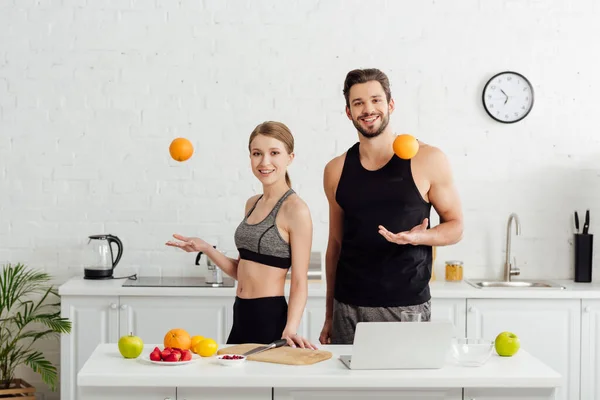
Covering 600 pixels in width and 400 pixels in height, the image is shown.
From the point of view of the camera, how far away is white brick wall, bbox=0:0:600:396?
4.86 metres

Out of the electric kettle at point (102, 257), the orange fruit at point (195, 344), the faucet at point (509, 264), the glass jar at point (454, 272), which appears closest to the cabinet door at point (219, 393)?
the orange fruit at point (195, 344)

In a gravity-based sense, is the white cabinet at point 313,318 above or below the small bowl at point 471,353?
below

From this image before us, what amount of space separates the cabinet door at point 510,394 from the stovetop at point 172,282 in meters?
2.16

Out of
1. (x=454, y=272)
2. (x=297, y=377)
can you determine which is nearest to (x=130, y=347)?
(x=297, y=377)

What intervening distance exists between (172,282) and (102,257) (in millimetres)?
446

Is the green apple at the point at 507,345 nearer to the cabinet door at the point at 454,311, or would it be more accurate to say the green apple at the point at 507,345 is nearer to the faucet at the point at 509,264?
the cabinet door at the point at 454,311

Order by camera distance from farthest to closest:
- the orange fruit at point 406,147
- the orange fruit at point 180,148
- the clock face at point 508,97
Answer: the clock face at point 508,97 < the orange fruit at point 180,148 < the orange fruit at point 406,147

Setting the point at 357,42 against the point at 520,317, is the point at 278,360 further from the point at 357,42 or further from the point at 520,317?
the point at 357,42

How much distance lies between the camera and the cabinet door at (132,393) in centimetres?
252

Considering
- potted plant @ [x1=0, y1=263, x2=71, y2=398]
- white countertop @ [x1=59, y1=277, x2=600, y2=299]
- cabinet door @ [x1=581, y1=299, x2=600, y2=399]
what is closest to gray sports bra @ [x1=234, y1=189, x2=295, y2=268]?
white countertop @ [x1=59, y1=277, x2=600, y2=299]

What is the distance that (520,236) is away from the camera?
497cm

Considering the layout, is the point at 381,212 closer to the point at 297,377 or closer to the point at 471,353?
the point at 471,353

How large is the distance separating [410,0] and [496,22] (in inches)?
21.0

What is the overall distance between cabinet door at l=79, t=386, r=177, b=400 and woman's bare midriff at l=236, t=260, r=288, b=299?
66 cm
